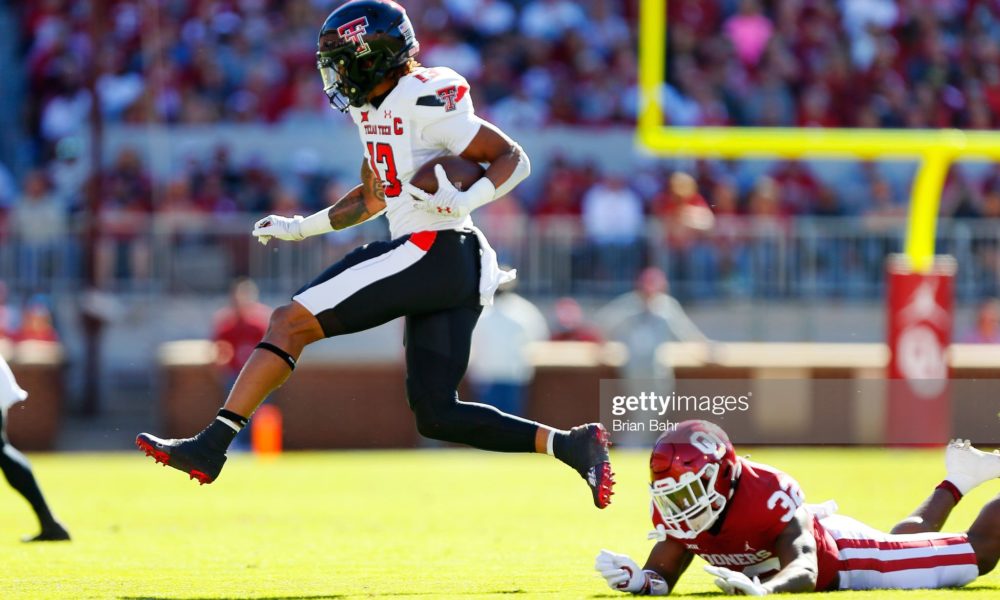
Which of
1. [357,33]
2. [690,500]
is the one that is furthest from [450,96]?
[690,500]

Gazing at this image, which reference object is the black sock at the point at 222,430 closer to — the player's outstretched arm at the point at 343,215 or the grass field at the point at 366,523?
the grass field at the point at 366,523

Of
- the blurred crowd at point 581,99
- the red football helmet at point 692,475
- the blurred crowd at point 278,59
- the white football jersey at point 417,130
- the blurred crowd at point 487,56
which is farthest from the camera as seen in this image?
the blurred crowd at point 278,59

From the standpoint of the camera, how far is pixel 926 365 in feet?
42.8

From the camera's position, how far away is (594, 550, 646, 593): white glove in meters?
5.15

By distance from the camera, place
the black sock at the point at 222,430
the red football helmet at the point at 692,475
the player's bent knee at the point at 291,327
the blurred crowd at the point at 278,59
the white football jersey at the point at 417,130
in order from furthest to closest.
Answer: the blurred crowd at the point at 278,59, the white football jersey at the point at 417,130, the player's bent knee at the point at 291,327, the black sock at the point at 222,430, the red football helmet at the point at 692,475

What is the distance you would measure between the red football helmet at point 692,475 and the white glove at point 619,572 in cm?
19

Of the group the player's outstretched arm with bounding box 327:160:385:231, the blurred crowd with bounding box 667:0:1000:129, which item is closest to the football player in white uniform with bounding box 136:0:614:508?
the player's outstretched arm with bounding box 327:160:385:231

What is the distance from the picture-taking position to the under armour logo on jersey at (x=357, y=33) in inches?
236

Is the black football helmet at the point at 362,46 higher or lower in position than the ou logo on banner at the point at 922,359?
higher

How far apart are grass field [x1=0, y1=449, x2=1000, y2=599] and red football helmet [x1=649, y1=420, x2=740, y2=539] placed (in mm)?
372

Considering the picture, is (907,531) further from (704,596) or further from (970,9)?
(970,9)

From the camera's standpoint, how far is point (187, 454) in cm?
562

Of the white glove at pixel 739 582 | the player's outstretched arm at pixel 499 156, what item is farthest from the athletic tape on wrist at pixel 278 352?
the white glove at pixel 739 582

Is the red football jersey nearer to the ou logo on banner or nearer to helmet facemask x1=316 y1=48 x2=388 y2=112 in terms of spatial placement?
helmet facemask x1=316 y1=48 x2=388 y2=112
